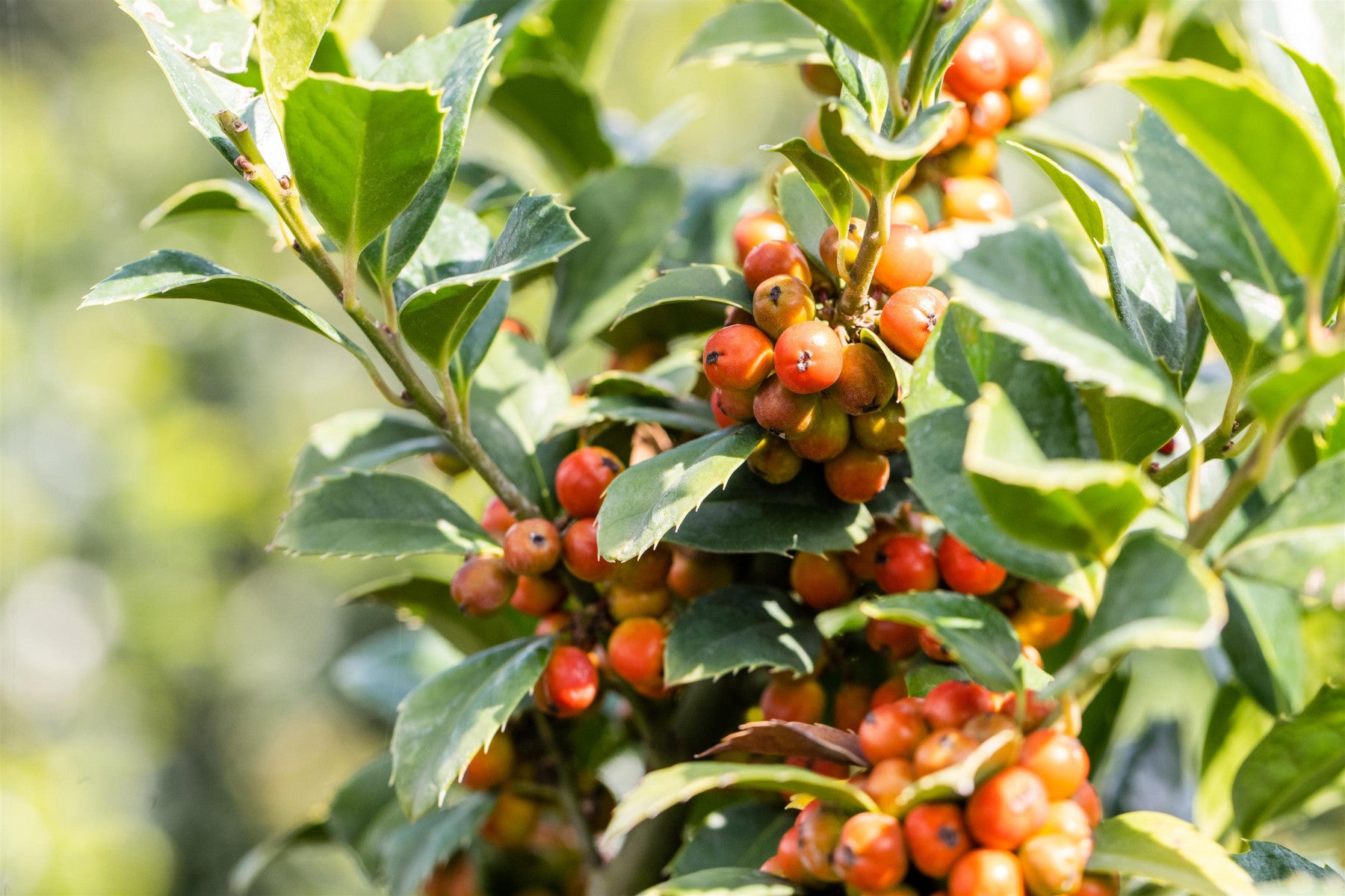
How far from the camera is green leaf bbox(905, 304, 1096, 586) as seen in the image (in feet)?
1.85

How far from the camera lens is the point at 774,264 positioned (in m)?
0.69

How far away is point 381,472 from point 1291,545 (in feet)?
2.02

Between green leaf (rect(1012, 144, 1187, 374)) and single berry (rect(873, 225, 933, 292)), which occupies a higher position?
single berry (rect(873, 225, 933, 292))

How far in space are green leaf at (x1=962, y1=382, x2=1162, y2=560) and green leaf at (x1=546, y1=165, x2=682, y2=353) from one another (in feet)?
1.74

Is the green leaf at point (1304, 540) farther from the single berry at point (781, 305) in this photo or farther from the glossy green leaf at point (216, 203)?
the glossy green leaf at point (216, 203)

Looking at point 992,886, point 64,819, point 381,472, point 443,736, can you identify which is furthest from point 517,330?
point 64,819

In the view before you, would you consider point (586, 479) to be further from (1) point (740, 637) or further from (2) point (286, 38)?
(2) point (286, 38)

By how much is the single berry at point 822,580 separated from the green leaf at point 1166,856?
0.23 meters

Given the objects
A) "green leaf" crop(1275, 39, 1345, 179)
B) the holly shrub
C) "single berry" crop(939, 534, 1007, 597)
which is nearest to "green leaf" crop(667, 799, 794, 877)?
the holly shrub

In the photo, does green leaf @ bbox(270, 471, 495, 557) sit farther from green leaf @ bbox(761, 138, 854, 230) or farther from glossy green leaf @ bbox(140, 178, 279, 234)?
green leaf @ bbox(761, 138, 854, 230)

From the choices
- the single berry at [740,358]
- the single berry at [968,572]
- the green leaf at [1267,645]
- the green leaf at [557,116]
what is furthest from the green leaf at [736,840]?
the green leaf at [557,116]

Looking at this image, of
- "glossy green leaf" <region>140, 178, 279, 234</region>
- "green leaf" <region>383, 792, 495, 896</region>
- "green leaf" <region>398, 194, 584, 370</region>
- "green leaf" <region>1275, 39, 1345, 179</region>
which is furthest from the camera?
"green leaf" <region>383, 792, 495, 896</region>

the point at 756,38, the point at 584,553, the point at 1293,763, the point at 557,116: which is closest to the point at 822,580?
the point at 584,553

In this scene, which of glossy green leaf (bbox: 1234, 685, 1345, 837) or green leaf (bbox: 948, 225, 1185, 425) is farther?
glossy green leaf (bbox: 1234, 685, 1345, 837)
